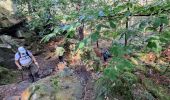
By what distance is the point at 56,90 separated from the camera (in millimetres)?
6590

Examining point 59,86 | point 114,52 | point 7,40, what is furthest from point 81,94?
point 7,40

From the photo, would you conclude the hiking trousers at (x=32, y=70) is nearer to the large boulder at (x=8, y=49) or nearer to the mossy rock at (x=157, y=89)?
the mossy rock at (x=157, y=89)

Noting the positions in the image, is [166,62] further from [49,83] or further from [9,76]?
[9,76]

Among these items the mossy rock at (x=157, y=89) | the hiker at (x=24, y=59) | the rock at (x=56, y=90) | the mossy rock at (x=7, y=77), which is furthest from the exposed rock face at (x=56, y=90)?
the mossy rock at (x=7, y=77)

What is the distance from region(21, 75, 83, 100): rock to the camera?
6373mm

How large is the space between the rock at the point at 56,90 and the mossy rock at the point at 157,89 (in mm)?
1592

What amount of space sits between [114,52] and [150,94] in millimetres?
4198

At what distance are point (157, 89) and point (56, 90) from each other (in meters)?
2.39

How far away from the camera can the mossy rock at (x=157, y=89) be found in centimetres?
597

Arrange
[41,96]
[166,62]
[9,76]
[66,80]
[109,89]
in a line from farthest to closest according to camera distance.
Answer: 1. [9,76]
2. [166,62]
3. [66,80]
4. [41,96]
5. [109,89]

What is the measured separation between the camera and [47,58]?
1647 cm

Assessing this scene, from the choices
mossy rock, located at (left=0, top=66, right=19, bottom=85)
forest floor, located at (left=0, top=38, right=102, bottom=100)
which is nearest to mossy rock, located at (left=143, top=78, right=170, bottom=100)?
forest floor, located at (left=0, top=38, right=102, bottom=100)

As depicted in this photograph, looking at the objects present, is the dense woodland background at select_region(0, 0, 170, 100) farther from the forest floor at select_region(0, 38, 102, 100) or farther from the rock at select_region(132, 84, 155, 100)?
the forest floor at select_region(0, 38, 102, 100)

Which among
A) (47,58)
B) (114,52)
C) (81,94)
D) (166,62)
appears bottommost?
(47,58)
